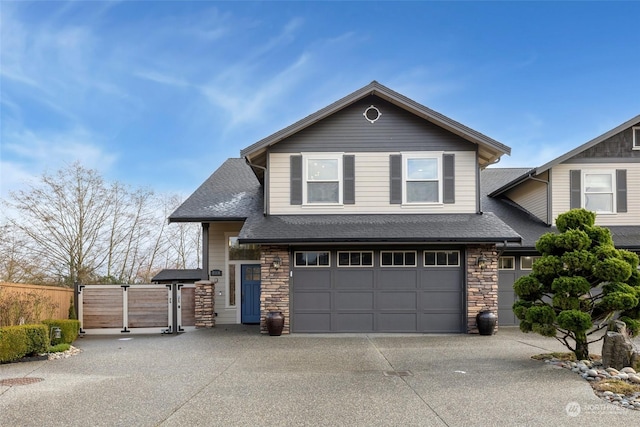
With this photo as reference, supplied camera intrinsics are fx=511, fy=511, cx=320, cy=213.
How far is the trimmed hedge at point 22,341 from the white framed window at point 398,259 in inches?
309

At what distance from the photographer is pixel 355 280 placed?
13.2 metres

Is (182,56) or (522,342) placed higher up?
(182,56)

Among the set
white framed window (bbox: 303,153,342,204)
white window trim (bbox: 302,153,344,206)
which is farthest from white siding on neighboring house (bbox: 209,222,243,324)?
white framed window (bbox: 303,153,342,204)

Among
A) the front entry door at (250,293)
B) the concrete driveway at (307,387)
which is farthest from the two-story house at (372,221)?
the concrete driveway at (307,387)

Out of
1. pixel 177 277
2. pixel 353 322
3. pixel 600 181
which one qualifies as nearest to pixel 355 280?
pixel 353 322

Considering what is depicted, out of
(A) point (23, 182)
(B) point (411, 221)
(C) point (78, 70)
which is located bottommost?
(B) point (411, 221)

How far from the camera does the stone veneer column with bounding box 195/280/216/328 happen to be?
14.6 meters

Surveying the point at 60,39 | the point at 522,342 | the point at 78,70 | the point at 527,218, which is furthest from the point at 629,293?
the point at 78,70

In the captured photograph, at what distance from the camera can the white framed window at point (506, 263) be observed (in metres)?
14.8

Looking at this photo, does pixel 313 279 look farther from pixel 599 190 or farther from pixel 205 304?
pixel 599 190

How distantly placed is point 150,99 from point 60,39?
23.6 ft

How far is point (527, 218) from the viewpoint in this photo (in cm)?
1636

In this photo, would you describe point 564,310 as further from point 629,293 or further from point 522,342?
point 522,342

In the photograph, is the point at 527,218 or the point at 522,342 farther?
the point at 527,218
